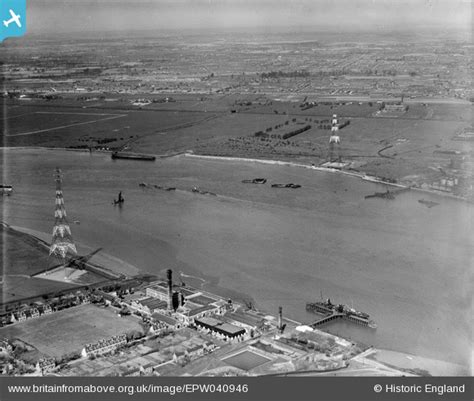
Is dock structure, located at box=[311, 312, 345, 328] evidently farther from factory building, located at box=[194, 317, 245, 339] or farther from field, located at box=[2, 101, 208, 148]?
field, located at box=[2, 101, 208, 148]

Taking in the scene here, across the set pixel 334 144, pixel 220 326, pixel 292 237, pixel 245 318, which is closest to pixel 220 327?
pixel 220 326

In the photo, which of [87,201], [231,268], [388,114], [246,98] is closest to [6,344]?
[231,268]

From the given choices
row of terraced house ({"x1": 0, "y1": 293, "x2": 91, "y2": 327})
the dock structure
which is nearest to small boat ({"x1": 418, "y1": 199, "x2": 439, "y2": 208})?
the dock structure

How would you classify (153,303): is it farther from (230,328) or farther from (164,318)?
(230,328)

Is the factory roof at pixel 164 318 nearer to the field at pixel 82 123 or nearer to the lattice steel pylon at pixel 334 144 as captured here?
the lattice steel pylon at pixel 334 144

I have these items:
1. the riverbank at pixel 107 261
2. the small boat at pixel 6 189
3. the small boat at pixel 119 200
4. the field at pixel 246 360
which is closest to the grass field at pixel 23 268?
the riverbank at pixel 107 261
